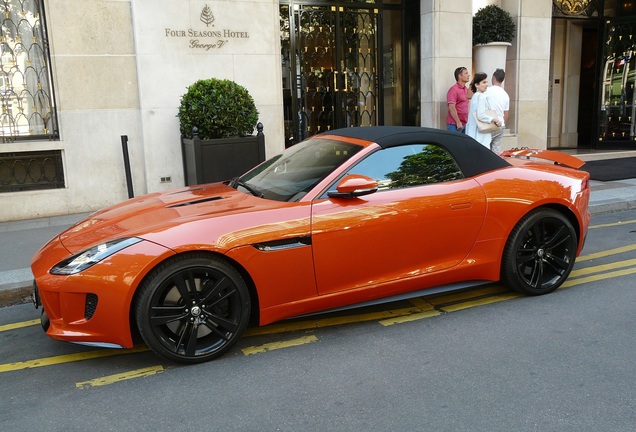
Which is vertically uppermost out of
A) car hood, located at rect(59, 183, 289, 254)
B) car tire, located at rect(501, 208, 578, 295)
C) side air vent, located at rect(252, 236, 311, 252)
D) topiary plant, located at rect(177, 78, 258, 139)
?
topiary plant, located at rect(177, 78, 258, 139)

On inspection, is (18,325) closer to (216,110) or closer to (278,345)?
(278,345)

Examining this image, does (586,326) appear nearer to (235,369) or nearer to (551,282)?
(551,282)

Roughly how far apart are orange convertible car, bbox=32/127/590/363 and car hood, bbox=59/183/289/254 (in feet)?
0.06

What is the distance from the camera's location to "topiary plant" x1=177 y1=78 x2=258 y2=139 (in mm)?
8133

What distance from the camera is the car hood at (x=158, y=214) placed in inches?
146

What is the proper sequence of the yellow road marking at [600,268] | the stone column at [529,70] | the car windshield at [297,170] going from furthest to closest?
the stone column at [529,70], the yellow road marking at [600,268], the car windshield at [297,170]

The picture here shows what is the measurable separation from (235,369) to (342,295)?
3.05 feet

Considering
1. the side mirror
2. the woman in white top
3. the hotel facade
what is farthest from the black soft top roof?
the hotel facade

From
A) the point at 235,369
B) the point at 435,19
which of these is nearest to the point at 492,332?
the point at 235,369

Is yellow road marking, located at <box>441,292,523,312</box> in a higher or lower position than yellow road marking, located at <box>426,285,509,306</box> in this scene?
higher

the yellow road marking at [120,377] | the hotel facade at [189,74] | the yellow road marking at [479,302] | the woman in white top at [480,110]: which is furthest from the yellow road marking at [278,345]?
the woman in white top at [480,110]

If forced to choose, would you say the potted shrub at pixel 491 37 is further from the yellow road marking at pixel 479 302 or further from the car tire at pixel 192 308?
the car tire at pixel 192 308

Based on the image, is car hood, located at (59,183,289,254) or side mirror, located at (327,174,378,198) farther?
side mirror, located at (327,174,378,198)

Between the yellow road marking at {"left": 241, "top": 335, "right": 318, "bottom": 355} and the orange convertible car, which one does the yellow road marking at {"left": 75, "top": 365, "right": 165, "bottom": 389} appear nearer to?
the orange convertible car
